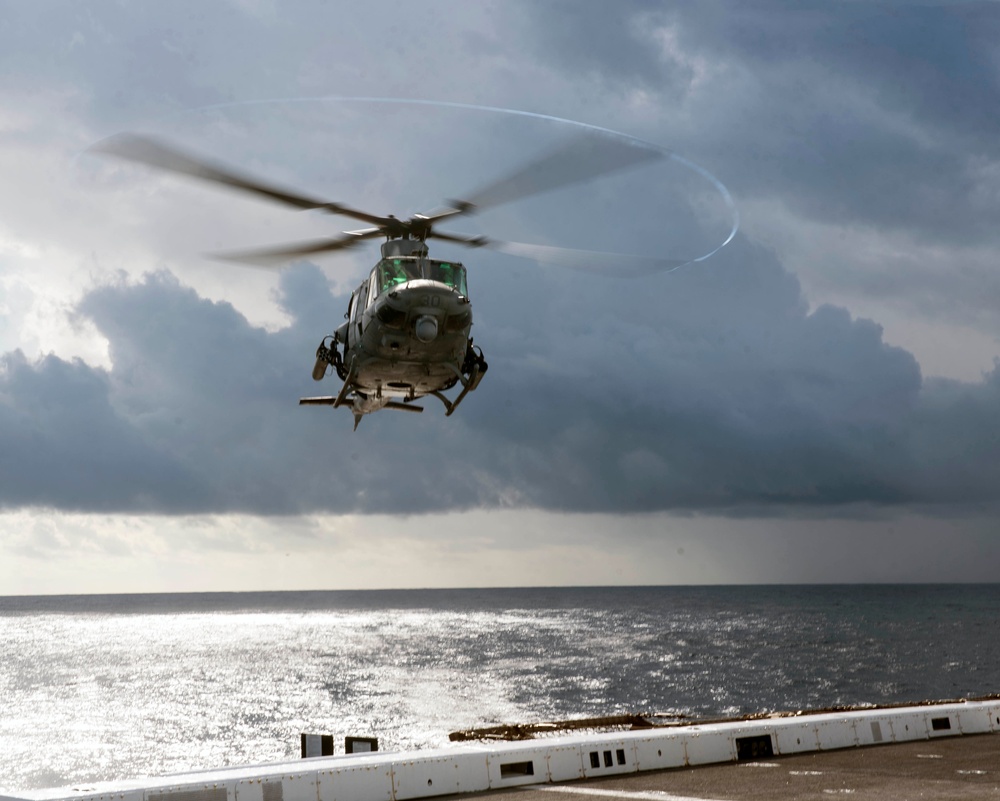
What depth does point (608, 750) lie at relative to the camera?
46.6 feet

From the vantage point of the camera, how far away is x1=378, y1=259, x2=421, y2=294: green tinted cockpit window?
19.2 metres

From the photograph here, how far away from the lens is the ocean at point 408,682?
54188 mm

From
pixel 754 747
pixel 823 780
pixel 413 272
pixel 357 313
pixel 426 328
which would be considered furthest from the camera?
pixel 357 313

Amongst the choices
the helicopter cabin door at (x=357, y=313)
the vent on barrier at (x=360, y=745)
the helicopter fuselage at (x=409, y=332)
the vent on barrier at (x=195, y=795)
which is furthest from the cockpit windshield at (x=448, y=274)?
the vent on barrier at (x=195, y=795)

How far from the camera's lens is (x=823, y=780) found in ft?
42.7

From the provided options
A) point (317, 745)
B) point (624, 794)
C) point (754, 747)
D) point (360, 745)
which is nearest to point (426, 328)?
point (360, 745)

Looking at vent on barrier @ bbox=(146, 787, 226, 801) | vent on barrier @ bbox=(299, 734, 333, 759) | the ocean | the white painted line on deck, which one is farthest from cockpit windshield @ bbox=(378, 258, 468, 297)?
the ocean

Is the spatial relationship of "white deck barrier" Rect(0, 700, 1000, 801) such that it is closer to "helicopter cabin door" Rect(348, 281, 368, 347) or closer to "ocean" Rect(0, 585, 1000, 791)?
"helicopter cabin door" Rect(348, 281, 368, 347)

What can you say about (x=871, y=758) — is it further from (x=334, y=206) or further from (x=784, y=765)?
(x=334, y=206)

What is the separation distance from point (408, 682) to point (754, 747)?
6758 cm

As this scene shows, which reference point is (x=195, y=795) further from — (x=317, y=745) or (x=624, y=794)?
(x=624, y=794)

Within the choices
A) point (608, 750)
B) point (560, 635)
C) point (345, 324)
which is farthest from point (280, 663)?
point (608, 750)

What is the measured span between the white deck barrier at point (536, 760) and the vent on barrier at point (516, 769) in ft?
0.04

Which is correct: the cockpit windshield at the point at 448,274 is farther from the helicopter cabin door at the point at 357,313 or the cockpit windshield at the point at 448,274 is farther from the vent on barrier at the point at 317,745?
the vent on barrier at the point at 317,745
